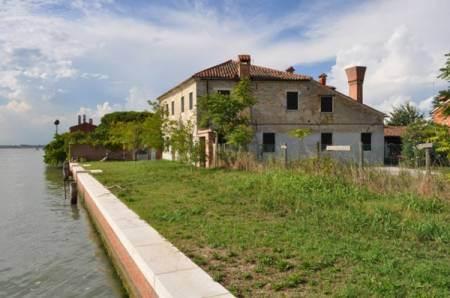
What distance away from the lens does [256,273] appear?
16.7 feet

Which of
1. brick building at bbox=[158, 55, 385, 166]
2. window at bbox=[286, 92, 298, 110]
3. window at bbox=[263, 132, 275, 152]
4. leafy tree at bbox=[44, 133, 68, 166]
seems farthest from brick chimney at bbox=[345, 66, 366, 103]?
leafy tree at bbox=[44, 133, 68, 166]

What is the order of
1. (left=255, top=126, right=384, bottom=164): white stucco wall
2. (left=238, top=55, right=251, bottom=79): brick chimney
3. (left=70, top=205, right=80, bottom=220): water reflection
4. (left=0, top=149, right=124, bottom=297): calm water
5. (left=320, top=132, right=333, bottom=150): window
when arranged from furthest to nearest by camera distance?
(left=320, top=132, right=333, bottom=150): window → (left=255, top=126, right=384, bottom=164): white stucco wall → (left=238, top=55, right=251, bottom=79): brick chimney → (left=70, top=205, right=80, bottom=220): water reflection → (left=0, top=149, right=124, bottom=297): calm water

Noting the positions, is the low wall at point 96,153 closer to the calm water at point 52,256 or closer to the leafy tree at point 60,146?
the leafy tree at point 60,146

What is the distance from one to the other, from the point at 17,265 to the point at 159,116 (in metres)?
20.9

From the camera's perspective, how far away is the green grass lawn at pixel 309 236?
463 cm

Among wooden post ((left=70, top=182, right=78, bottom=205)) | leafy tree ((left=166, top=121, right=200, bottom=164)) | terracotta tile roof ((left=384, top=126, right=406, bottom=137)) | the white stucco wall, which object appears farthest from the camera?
terracotta tile roof ((left=384, top=126, right=406, bottom=137))

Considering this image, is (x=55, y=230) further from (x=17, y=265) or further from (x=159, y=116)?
(x=159, y=116)

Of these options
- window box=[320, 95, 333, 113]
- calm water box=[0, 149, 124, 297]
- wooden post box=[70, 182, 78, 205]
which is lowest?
calm water box=[0, 149, 124, 297]

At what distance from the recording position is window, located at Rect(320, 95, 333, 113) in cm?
2772

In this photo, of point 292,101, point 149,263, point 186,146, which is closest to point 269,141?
point 292,101

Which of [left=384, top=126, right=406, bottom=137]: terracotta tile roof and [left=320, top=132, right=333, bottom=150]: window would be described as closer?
[left=320, top=132, right=333, bottom=150]: window

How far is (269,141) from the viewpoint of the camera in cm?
2697

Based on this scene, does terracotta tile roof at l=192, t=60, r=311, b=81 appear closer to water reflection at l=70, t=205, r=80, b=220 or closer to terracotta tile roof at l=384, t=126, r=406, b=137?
→ terracotta tile roof at l=384, t=126, r=406, b=137

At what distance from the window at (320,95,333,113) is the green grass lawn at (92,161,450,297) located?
16.2 metres
